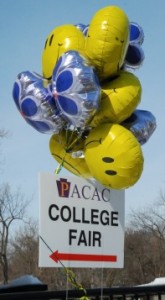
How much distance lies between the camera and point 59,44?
14.4ft

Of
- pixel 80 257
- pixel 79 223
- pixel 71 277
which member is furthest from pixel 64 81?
pixel 71 277

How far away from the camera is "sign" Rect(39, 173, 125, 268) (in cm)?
400

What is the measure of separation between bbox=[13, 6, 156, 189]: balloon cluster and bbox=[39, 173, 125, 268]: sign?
9.0 inches

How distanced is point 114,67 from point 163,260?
1630 inches

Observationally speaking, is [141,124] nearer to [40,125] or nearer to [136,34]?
[40,125]

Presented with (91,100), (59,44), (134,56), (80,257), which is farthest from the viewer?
(134,56)

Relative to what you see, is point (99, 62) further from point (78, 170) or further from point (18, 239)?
point (18, 239)

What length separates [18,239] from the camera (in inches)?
1602

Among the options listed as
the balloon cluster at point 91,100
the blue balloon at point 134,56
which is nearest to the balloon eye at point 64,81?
the balloon cluster at point 91,100

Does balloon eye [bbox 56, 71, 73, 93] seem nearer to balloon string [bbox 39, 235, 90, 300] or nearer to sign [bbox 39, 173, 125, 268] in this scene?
sign [bbox 39, 173, 125, 268]

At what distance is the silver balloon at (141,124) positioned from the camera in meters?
4.58

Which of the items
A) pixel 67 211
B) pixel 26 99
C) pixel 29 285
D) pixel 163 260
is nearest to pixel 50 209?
pixel 67 211

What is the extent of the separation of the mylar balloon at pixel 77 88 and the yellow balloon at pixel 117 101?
0.51 ft

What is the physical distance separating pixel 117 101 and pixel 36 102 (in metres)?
0.67
